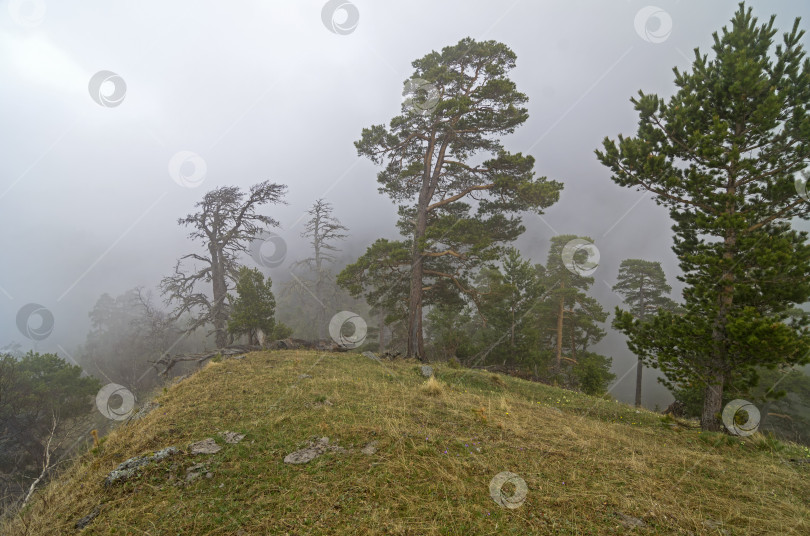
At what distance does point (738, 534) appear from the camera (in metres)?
3.59

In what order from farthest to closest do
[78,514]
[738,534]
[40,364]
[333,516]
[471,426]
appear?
[40,364], [471,426], [78,514], [333,516], [738,534]

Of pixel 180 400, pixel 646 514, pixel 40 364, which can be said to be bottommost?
pixel 40 364

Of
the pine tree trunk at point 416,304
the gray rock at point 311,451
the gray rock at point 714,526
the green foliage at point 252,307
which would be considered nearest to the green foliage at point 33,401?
the green foliage at point 252,307

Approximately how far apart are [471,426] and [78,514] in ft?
20.1

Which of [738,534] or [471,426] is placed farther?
[471,426]

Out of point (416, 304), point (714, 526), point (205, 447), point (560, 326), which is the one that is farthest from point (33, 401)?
point (560, 326)

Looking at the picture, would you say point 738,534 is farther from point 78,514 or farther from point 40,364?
point 40,364

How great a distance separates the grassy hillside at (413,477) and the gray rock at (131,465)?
12cm

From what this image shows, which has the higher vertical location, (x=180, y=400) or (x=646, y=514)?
(x=646, y=514)

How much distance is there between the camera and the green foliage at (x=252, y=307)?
20.5m

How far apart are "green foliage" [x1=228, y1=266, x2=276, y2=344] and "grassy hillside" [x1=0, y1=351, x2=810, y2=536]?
508 inches

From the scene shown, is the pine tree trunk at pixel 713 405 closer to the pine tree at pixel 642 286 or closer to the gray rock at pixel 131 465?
the gray rock at pixel 131 465

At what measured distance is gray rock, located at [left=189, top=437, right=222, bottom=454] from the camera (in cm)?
546

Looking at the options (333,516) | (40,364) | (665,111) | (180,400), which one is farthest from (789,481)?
(40,364)
